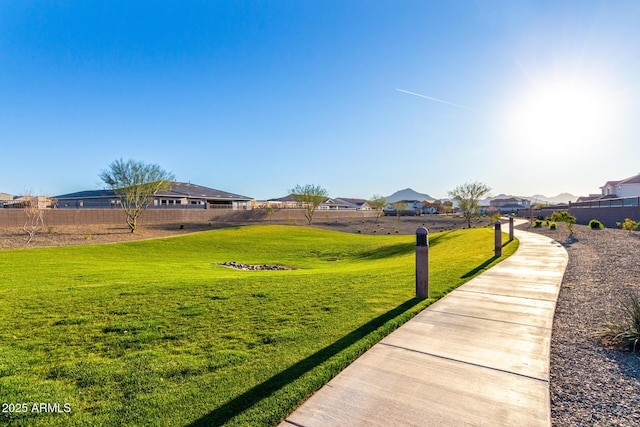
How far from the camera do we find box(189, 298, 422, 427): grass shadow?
2500 millimetres

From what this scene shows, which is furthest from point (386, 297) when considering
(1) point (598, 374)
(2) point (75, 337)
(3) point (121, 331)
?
(2) point (75, 337)

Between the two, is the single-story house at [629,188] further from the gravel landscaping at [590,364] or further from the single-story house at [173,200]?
the single-story house at [173,200]

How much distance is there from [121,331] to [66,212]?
29136 millimetres

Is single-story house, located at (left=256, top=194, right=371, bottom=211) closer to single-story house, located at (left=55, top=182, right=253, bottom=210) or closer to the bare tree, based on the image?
single-story house, located at (left=55, top=182, right=253, bottom=210)

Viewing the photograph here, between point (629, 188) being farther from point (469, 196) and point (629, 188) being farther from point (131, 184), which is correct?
point (131, 184)

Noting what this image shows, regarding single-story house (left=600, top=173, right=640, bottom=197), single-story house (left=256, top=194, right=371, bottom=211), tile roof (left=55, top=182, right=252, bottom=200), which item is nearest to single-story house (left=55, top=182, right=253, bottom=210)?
tile roof (left=55, top=182, right=252, bottom=200)

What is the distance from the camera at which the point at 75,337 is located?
13.9 ft

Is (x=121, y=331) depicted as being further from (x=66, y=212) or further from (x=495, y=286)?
(x=66, y=212)

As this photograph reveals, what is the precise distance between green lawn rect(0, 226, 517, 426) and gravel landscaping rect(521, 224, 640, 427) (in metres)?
1.85

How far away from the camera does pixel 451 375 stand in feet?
10.4

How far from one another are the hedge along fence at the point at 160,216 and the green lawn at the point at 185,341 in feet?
69.1

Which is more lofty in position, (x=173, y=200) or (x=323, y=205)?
(x=173, y=200)

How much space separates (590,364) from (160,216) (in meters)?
36.6

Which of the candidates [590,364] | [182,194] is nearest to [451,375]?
[590,364]
